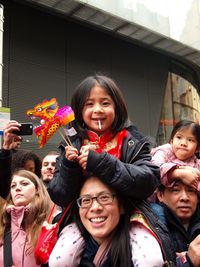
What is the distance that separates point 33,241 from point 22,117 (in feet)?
19.9

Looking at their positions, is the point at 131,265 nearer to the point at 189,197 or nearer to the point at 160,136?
the point at 189,197

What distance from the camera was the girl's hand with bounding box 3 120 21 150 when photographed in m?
2.43

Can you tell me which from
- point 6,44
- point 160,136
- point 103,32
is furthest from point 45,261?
point 160,136

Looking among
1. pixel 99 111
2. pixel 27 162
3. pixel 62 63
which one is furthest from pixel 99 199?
pixel 62 63

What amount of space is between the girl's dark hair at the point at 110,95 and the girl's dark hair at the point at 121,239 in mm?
504

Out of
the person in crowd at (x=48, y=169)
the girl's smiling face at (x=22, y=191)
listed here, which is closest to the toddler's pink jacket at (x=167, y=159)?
the girl's smiling face at (x=22, y=191)

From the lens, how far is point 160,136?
473 inches

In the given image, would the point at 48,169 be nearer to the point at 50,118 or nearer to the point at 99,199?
the point at 50,118

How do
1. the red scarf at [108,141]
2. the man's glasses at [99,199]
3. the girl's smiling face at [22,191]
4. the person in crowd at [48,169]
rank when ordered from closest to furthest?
the man's glasses at [99,199] < the red scarf at [108,141] < the girl's smiling face at [22,191] < the person in crowd at [48,169]

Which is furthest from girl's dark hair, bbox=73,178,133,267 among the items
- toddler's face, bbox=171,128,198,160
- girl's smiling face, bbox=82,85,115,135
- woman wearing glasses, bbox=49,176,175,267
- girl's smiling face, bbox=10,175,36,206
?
girl's smiling face, bbox=10,175,36,206

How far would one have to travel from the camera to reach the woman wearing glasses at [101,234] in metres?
1.84

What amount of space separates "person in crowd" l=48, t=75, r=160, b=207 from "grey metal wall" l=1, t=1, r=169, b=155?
20.6 feet

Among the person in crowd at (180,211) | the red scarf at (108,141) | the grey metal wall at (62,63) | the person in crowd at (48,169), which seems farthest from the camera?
the grey metal wall at (62,63)

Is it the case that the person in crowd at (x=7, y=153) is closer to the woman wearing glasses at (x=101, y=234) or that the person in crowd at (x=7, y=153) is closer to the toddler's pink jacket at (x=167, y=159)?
the woman wearing glasses at (x=101, y=234)
